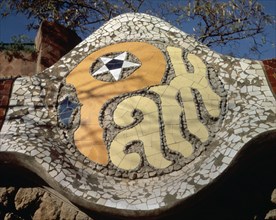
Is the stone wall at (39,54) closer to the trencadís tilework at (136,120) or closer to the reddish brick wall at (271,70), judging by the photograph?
the trencadís tilework at (136,120)

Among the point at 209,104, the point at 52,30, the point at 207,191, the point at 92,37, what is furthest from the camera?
the point at 52,30

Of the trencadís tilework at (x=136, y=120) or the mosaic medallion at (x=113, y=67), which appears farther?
the mosaic medallion at (x=113, y=67)

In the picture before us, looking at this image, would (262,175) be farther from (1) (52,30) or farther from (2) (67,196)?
(1) (52,30)

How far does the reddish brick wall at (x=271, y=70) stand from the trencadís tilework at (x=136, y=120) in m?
0.06

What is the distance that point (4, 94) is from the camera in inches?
177

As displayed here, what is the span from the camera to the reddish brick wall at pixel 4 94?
4.33 meters

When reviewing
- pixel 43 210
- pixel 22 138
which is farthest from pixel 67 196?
pixel 22 138

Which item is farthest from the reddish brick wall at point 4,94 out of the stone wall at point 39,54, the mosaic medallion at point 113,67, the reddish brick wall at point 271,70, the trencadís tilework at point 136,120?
the reddish brick wall at point 271,70

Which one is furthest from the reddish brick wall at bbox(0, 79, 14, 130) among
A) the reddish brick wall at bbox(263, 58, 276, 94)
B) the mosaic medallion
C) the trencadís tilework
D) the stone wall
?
the reddish brick wall at bbox(263, 58, 276, 94)

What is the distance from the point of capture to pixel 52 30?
6344mm

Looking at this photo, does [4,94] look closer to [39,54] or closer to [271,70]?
[39,54]

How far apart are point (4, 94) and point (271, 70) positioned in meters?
2.51

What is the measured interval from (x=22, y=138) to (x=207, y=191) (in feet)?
5.27

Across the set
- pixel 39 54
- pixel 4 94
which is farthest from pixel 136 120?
pixel 39 54
